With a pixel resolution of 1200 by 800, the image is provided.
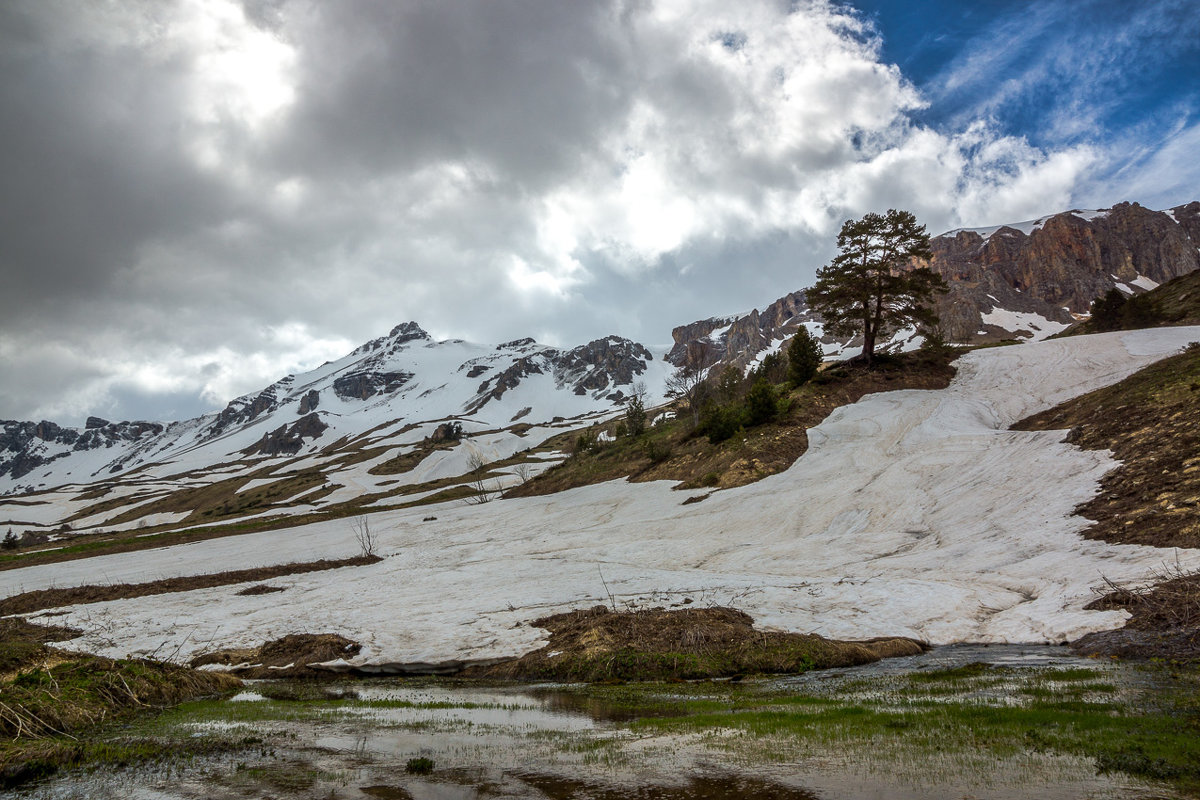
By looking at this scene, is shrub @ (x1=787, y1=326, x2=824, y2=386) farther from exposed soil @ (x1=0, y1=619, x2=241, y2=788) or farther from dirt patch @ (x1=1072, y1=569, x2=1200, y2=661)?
exposed soil @ (x1=0, y1=619, x2=241, y2=788)

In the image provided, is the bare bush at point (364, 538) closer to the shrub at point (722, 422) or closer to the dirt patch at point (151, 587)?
the dirt patch at point (151, 587)

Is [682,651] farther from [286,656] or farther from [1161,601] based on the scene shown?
[286,656]

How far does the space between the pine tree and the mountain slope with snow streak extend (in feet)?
25.0

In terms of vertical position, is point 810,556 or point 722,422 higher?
point 722,422

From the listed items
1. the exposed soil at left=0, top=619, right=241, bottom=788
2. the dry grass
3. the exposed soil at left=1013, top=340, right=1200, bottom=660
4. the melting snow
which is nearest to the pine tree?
the exposed soil at left=1013, top=340, right=1200, bottom=660

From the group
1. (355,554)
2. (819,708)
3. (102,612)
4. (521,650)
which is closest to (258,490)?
(355,554)

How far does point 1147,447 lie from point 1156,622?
1536cm

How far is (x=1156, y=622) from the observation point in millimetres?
12523

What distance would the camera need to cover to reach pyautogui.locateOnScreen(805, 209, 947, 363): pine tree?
1946 inches

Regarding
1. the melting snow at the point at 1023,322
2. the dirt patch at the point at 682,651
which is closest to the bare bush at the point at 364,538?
the dirt patch at the point at 682,651

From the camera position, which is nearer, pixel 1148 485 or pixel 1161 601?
pixel 1161 601

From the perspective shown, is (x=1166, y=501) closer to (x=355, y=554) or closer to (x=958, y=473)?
(x=958, y=473)

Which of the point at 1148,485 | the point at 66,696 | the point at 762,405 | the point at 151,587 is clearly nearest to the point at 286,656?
the point at 66,696

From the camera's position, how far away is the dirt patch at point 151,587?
3088 cm
